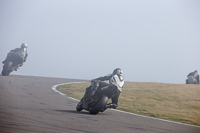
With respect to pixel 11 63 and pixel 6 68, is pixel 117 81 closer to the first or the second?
pixel 6 68

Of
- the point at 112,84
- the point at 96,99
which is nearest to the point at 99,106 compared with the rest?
the point at 96,99

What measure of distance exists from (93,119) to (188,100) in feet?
31.2

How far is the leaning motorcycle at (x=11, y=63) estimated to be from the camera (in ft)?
91.2

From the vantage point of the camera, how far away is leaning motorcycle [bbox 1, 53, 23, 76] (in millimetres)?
27797

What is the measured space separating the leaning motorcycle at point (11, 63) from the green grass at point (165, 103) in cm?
1047

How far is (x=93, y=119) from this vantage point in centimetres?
1020

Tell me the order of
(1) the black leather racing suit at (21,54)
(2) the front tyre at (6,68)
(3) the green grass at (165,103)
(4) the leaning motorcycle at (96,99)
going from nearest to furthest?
(4) the leaning motorcycle at (96,99)
(3) the green grass at (165,103)
(2) the front tyre at (6,68)
(1) the black leather racing suit at (21,54)

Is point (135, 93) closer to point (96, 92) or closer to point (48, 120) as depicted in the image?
point (96, 92)

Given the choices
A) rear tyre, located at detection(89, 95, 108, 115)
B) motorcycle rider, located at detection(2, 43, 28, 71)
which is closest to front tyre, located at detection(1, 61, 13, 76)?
motorcycle rider, located at detection(2, 43, 28, 71)

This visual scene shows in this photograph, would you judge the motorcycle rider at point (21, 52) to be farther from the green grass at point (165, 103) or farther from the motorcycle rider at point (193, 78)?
the motorcycle rider at point (193, 78)

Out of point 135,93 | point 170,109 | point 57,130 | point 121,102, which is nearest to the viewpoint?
point 57,130

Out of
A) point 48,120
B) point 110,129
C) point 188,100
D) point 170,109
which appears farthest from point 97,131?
point 188,100

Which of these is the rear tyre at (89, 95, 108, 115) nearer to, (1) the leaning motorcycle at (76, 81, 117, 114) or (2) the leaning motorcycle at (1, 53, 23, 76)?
(1) the leaning motorcycle at (76, 81, 117, 114)

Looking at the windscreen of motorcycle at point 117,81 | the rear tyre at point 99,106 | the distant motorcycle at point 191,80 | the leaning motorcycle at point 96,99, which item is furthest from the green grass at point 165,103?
the distant motorcycle at point 191,80
